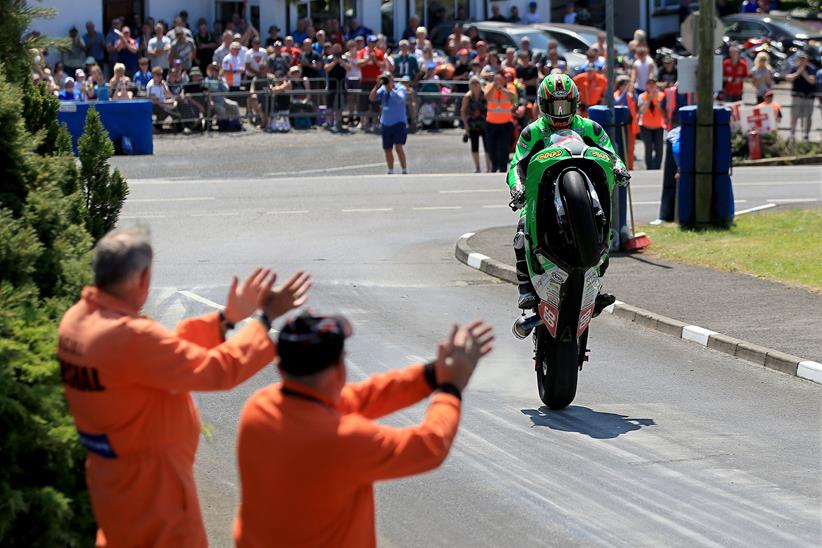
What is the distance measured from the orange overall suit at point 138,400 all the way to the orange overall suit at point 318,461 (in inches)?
14.4

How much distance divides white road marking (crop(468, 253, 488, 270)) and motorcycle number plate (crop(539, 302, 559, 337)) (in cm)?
666

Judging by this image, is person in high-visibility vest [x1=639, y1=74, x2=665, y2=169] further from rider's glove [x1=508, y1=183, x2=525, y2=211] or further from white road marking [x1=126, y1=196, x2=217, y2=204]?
rider's glove [x1=508, y1=183, x2=525, y2=211]

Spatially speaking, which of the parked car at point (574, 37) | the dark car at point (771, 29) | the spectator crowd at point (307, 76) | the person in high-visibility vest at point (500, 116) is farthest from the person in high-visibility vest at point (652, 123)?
the dark car at point (771, 29)

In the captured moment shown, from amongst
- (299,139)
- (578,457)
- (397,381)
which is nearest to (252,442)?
(397,381)

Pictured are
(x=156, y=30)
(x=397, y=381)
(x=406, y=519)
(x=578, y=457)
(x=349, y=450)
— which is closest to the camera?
(x=349, y=450)

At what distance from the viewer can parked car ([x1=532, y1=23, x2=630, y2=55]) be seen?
4250 cm

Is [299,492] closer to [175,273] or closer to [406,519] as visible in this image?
[406,519]

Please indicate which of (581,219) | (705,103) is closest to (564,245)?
(581,219)

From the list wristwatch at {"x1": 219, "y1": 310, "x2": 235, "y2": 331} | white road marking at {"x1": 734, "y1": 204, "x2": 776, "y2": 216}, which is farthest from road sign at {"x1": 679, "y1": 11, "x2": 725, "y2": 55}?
wristwatch at {"x1": 219, "y1": 310, "x2": 235, "y2": 331}

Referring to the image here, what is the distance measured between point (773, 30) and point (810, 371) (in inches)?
1578

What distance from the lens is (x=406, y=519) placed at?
24.4ft

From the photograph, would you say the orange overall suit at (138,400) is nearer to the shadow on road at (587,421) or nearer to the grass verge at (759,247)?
the shadow on road at (587,421)

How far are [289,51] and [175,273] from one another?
20455mm

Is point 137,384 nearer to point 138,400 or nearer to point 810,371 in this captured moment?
point 138,400
